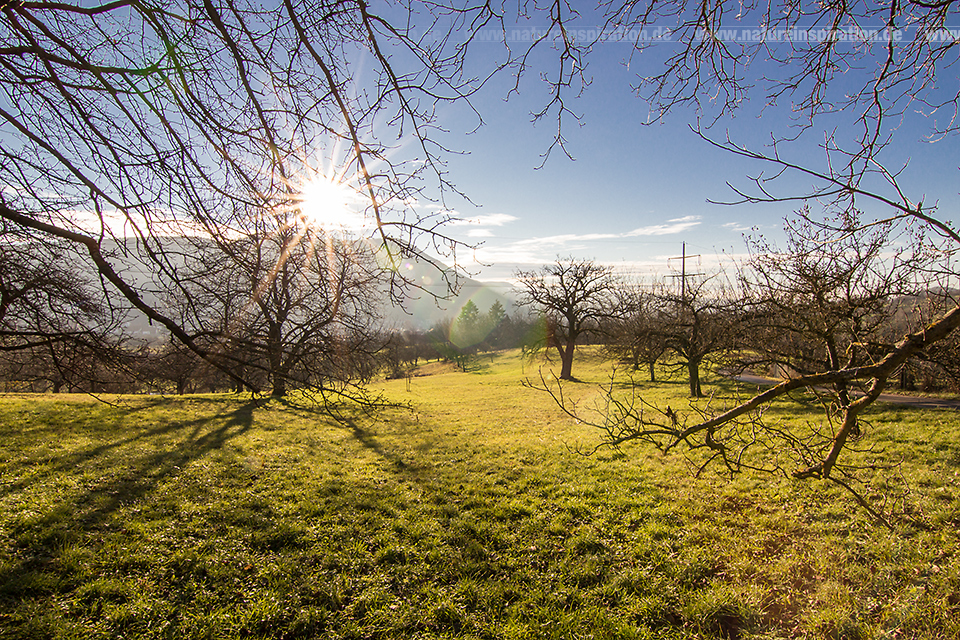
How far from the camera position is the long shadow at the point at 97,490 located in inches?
153

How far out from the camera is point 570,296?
2936 cm

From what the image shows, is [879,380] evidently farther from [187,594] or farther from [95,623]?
[95,623]

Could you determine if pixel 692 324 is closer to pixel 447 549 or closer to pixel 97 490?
pixel 447 549

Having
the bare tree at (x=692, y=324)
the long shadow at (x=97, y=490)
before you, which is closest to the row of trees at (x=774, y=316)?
the bare tree at (x=692, y=324)

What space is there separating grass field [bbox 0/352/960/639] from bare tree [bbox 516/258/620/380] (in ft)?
67.5

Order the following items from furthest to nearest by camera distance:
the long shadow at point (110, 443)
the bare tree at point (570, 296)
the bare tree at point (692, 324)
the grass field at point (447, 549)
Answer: the bare tree at point (570, 296) → the bare tree at point (692, 324) → the long shadow at point (110, 443) → the grass field at point (447, 549)

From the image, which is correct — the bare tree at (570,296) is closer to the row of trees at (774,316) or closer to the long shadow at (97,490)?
the row of trees at (774,316)

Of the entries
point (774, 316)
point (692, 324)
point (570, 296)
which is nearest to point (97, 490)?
point (774, 316)

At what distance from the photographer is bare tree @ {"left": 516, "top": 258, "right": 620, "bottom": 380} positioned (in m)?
28.9

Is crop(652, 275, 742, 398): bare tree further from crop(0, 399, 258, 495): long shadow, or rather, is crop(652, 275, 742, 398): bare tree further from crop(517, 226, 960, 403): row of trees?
crop(0, 399, 258, 495): long shadow

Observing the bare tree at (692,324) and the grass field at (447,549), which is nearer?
the grass field at (447,549)

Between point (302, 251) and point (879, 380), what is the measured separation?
396 centimetres

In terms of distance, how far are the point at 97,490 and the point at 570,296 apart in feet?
89.1

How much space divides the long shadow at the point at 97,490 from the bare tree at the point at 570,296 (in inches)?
870
